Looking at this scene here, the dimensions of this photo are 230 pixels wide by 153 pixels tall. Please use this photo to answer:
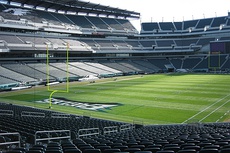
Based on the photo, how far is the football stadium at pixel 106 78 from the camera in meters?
11.2

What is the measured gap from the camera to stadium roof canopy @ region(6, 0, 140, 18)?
184 feet

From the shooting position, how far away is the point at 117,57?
73.0 metres

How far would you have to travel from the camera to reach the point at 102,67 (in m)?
62.3

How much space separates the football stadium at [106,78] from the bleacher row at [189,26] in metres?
0.33

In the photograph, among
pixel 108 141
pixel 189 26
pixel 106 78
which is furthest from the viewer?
pixel 189 26

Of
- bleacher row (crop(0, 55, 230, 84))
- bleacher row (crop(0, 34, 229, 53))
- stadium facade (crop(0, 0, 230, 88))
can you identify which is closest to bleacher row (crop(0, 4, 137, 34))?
stadium facade (crop(0, 0, 230, 88))

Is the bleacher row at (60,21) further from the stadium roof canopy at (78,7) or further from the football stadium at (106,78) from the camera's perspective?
the stadium roof canopy at (78,7)

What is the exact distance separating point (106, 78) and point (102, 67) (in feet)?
25.3

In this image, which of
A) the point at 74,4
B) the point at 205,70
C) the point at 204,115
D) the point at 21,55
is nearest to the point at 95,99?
the point at 204,115

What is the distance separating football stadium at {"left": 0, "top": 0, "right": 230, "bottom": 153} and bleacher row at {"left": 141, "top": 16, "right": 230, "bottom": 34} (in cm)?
33

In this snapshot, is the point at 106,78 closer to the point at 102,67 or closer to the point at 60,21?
the point at 102,67

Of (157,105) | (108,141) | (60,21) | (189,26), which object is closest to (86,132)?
(108,141)

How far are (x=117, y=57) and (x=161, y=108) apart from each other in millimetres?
49426

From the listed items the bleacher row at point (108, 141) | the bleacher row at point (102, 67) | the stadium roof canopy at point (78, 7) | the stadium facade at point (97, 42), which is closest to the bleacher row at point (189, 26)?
the stadium facade at point (97, 42)
